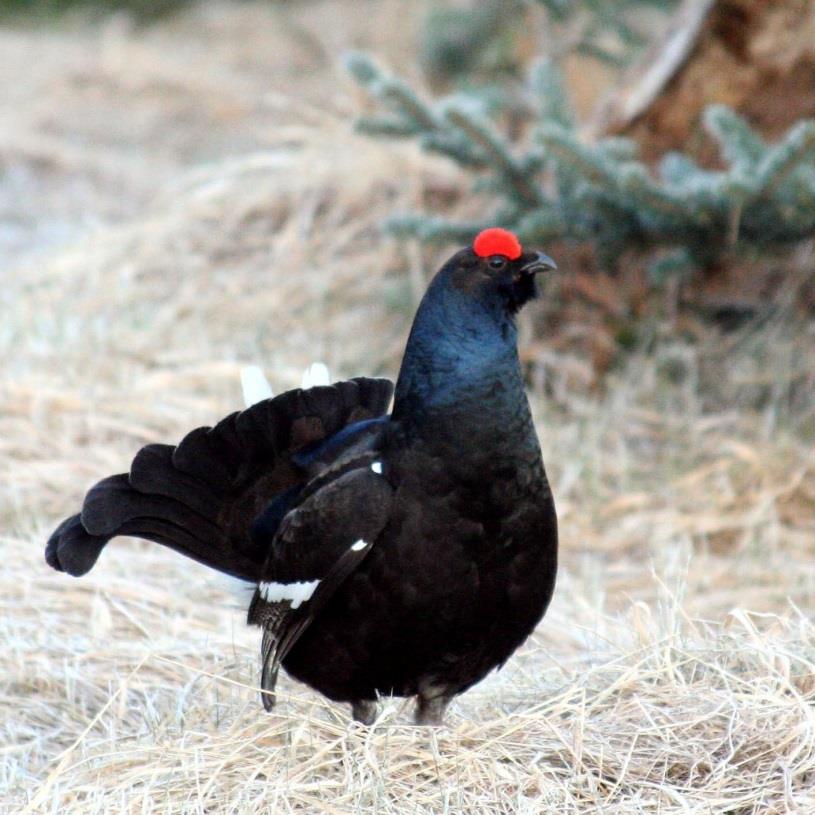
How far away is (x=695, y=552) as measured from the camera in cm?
460

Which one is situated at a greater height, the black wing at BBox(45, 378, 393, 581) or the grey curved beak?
the grey curved beak

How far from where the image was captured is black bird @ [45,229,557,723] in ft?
8.98

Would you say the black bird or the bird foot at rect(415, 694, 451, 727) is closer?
the black bird

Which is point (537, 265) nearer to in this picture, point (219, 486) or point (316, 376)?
point (316, 376)

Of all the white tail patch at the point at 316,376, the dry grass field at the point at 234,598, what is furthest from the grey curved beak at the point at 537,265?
the dry grass field at the point at 234,598

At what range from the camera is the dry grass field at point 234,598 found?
2.65 meters

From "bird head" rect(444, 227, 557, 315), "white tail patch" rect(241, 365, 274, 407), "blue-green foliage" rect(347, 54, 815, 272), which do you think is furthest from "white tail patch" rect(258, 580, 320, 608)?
"blue-green foliage" rect(347, 54, 815, 272)

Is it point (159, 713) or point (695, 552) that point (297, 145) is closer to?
point (695, 552)

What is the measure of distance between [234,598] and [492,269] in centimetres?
102

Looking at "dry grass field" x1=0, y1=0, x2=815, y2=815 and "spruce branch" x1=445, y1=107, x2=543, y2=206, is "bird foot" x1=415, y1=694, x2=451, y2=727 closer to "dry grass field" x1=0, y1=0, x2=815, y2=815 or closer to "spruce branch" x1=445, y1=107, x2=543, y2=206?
"dry grass field" x1=0, y1=0, x2=815, y2=815

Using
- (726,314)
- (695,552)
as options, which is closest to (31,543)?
(695,552)

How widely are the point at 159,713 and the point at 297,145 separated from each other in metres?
5.87

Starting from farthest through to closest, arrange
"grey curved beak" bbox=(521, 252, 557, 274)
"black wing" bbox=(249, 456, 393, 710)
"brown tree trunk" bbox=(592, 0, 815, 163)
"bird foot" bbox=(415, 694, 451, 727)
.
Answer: "brown tree trunk" bbox=(592, 0, 815, 163), "bird foot" bbox=(415, 694, 451, 727), "grey curved beak" bbox=(521, 252, 557, 274), "black wing" bbox=(249, 456, 393, 710)

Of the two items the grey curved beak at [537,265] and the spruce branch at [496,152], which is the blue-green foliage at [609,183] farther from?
the grey curved beak at [537,265]
